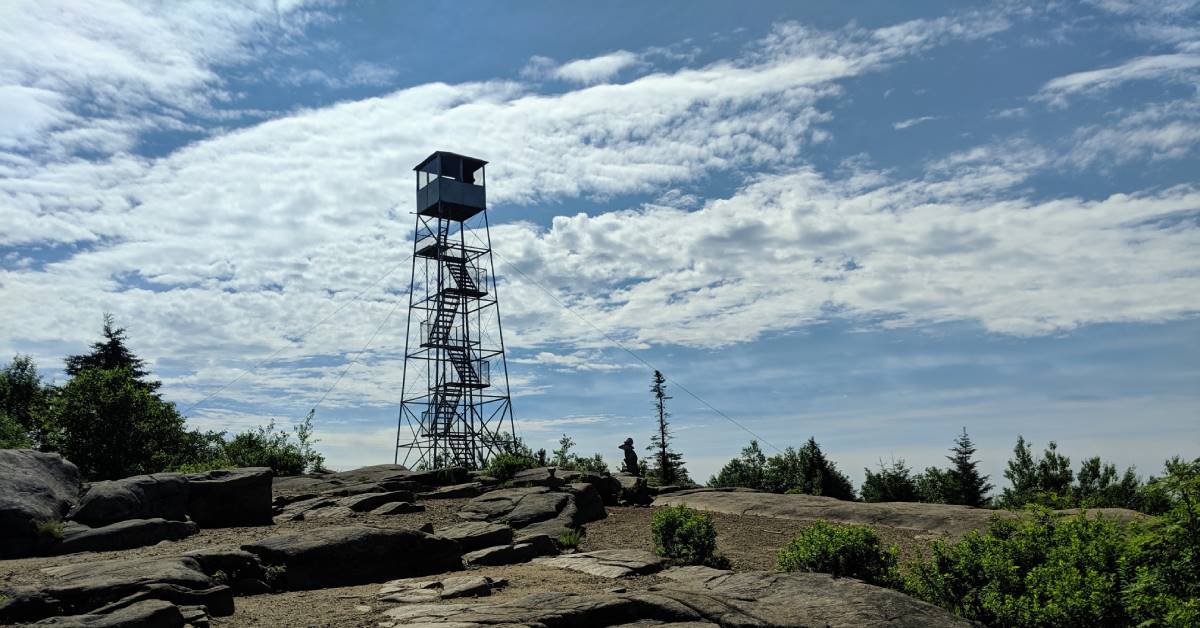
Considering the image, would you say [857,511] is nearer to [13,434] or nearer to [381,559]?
[381,559]

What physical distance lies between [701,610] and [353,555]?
5601 mm

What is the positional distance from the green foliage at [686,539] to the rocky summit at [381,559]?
0.45m

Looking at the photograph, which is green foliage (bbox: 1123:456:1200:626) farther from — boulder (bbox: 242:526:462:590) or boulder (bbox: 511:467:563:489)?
boulder (bbox: 511:467:563:489)

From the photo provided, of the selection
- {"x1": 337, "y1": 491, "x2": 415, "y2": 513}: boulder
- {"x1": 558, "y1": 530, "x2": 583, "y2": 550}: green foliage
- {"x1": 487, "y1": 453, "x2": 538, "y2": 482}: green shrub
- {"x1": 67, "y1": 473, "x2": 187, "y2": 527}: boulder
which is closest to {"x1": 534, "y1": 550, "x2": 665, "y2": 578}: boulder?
{"x1": 558, "y1": 530, "x2": 583, "y2": 550}: green foliage

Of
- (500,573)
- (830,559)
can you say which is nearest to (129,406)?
(500,573)

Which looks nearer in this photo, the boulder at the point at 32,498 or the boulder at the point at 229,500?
the boulder at the point at 32,498

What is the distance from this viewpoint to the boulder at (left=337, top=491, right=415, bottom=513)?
57.5 feet

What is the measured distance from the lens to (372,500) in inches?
709

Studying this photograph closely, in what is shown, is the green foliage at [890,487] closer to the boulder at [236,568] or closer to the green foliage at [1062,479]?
the green foliage at [1062,479]

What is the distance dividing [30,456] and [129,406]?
26.3 feet

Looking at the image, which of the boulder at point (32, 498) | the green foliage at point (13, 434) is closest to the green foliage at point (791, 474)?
the boulder at point (32, 498)

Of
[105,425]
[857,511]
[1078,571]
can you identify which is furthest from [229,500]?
[1078,571]

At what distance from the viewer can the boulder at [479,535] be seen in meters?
13.9

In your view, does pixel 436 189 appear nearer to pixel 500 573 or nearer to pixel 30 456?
pixel 30 456
